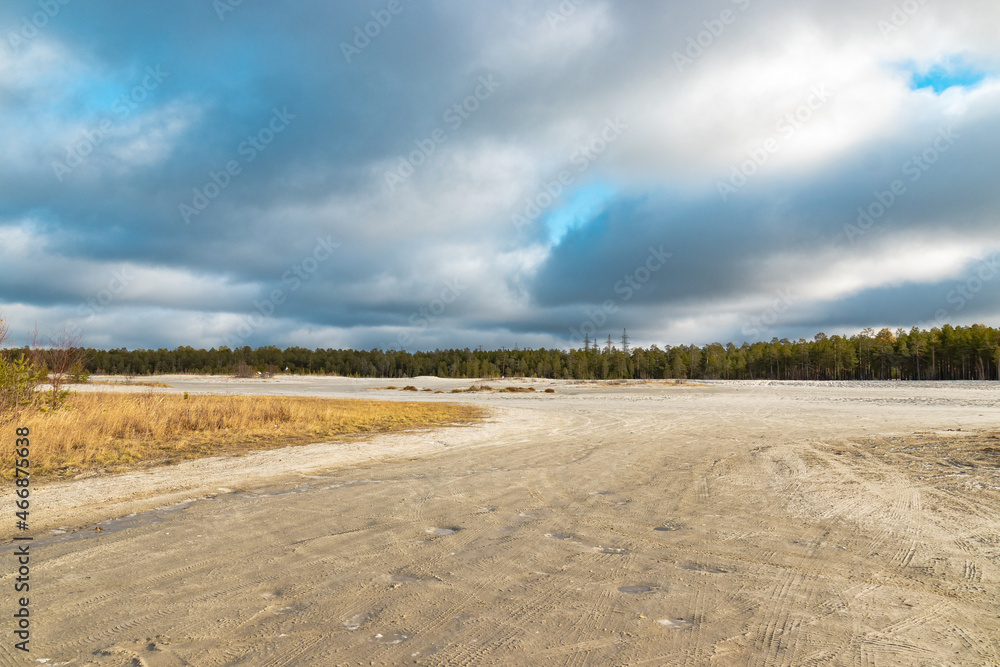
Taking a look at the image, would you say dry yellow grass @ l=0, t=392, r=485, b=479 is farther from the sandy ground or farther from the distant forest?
the distant forest

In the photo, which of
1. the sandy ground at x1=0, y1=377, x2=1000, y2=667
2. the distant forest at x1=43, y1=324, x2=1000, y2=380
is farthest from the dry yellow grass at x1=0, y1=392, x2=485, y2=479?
the distant forest at x1=43, y1=324, x2=1000, y2=380

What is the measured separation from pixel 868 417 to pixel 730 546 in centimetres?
2214

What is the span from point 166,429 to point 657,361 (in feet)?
468

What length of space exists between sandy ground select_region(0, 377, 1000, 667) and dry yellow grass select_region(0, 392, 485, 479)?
7.81 feet

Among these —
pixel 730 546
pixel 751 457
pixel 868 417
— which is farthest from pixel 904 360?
pixel 730 546

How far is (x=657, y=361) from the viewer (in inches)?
5846

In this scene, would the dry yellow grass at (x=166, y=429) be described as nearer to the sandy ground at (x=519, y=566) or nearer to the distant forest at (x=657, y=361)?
the sandy ground at (x=519, y=566)

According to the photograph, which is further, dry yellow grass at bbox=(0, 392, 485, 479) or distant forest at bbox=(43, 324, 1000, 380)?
distant forest at bbox=(43, 324, 1000, 380)

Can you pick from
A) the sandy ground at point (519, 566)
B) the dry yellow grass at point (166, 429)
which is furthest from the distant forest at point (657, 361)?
the sandy ground at point (519, 566)

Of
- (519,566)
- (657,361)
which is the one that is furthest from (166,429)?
(657,361)

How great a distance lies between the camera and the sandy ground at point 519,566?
3729 mm

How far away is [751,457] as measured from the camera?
12.9 meters

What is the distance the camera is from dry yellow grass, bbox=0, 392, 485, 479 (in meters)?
11.8

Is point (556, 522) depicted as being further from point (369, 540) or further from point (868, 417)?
point (868, 417)
